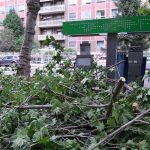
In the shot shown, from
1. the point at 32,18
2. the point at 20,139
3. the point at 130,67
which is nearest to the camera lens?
the point at 20,139

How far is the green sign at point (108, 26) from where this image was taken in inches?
342

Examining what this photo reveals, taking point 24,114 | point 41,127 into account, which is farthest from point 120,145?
point 24,114

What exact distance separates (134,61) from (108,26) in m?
1.77

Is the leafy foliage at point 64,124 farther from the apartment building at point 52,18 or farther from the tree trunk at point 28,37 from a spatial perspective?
the apartment building at point 52,18

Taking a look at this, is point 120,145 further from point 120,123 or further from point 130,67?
point 130,67

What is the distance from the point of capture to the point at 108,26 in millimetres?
Answer: 9391

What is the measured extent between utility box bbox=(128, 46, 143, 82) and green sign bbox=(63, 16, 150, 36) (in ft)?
4.87

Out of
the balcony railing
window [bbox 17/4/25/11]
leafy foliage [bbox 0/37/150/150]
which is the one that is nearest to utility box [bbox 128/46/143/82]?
leafy foliage [bbox 0/37/150/150]

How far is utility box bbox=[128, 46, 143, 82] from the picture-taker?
34.0 ft

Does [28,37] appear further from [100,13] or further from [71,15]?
[71,15]

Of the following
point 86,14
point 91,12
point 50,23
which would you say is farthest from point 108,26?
point 50,23

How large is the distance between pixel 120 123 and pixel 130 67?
29.5 ft

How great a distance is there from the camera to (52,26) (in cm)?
5531

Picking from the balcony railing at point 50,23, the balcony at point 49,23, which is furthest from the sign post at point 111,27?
the balcony railing at point 50,23
